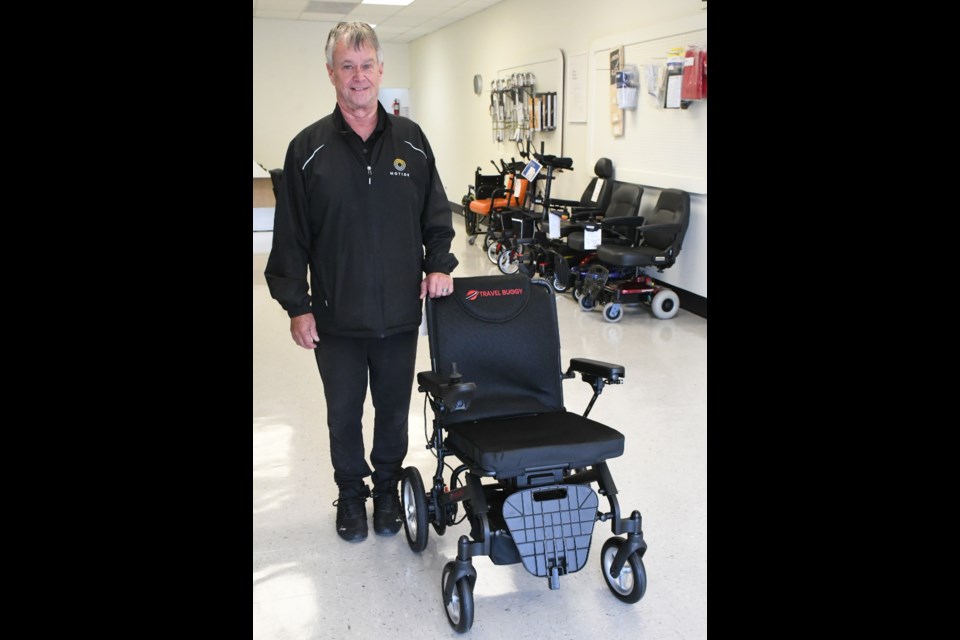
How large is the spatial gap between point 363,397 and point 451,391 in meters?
0.54

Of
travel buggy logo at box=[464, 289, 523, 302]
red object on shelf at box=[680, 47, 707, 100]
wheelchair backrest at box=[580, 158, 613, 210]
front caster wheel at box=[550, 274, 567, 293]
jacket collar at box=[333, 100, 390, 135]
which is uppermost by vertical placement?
red object on shelf at box=[680, 47, 707, 100]

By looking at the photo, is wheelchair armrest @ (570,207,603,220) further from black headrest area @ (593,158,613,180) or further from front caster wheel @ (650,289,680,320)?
front caster wheel @ (650,289,680,320)

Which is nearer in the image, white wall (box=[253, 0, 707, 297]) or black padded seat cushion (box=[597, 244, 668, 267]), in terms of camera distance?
black padded seat cushion (box=[597, 244, 668, 267])

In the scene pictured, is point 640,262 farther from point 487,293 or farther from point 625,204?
point 487,293

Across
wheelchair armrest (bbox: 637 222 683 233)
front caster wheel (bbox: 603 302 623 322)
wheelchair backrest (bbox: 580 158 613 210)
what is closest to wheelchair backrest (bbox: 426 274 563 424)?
front caster wheel (bbox: 603 302 623 322)

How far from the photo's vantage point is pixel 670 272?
260 inches

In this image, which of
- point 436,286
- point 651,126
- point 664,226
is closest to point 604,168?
point 651,126

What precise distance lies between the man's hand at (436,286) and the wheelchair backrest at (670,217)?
3.76 m

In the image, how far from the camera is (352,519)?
2.71 meters

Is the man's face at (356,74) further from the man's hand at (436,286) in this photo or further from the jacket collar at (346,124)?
the man's hand at (436,286)

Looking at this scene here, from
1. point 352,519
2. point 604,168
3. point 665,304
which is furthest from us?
point 604,168

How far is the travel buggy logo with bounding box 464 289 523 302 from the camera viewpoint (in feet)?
8.49

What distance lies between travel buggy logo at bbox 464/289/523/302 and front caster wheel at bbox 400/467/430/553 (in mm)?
578
